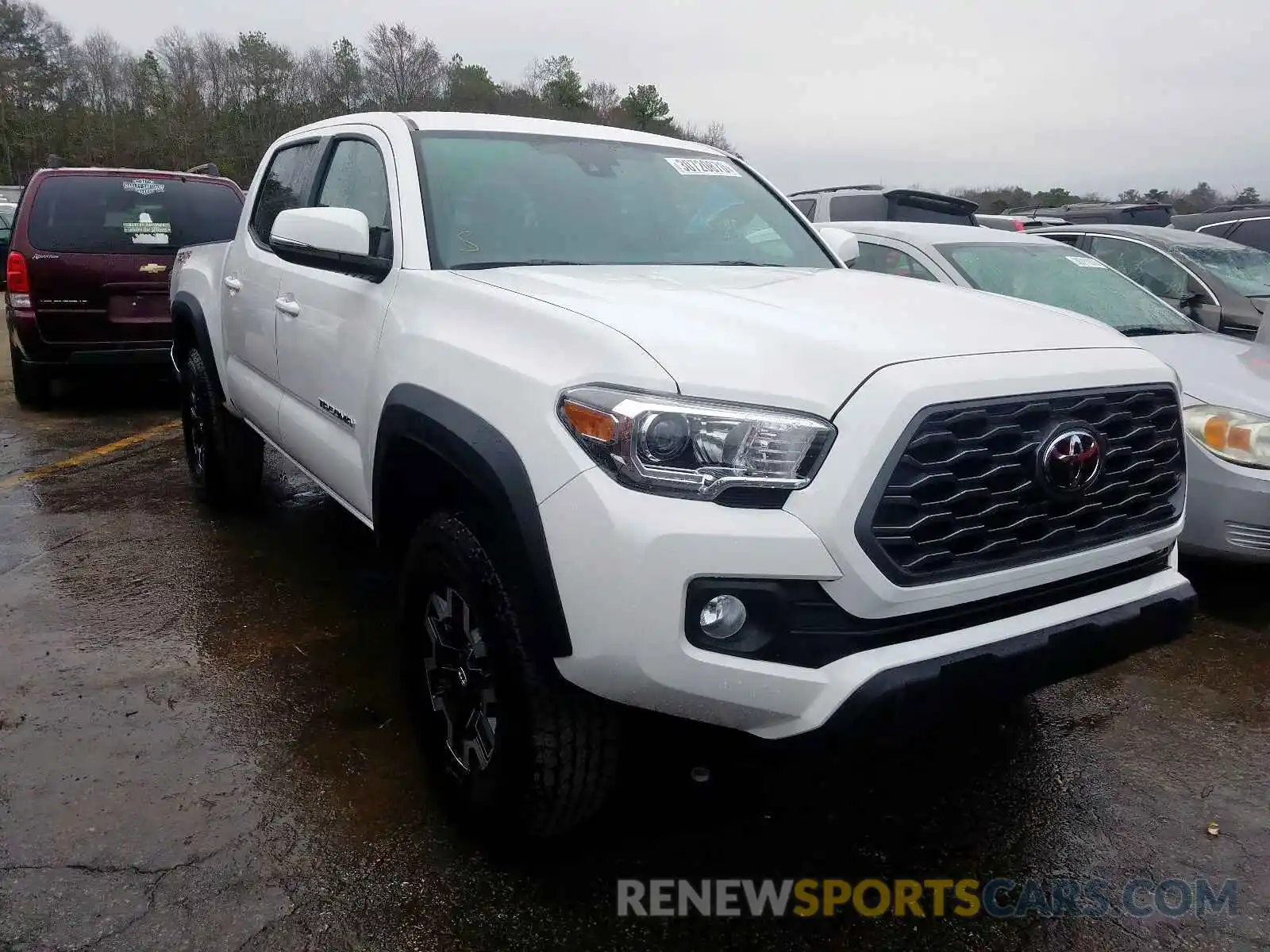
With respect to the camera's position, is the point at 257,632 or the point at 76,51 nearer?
the point at 257,632

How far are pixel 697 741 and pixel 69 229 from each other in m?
6.39

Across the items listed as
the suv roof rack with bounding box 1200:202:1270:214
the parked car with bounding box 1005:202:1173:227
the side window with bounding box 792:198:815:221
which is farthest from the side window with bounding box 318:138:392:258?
the suv roof rack with bounding box 1200:202:1270:214

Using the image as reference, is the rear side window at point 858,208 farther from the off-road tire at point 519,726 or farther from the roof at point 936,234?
the off-road tire at point 519,726

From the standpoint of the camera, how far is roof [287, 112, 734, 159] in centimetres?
331

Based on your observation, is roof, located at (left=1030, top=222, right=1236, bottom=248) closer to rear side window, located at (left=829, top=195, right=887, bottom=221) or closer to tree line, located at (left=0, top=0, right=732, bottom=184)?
rear side window, located at (left=829, top=195, right=887, bottom=221)

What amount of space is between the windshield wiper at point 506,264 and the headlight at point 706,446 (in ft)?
3.48

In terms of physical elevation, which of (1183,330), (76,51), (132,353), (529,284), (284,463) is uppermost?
(76,51)

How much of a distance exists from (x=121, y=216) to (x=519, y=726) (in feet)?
21.5

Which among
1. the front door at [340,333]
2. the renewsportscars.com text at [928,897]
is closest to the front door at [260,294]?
the front door at [340,333]

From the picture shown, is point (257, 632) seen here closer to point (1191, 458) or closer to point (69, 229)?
point (1191, 458)

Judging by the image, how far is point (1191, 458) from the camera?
149 inches

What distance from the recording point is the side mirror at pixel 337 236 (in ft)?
9.16

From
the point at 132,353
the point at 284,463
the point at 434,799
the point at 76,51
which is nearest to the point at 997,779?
the point at 434,799

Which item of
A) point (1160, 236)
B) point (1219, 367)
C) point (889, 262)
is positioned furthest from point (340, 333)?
point (1160, 236)
